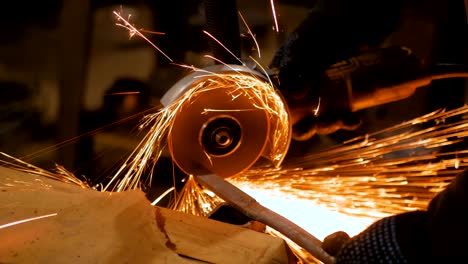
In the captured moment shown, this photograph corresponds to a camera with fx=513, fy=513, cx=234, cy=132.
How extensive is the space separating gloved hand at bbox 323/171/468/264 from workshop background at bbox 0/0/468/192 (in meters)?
1.78

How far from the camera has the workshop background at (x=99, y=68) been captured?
106 inches

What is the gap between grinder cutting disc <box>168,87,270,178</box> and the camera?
140 centimetres

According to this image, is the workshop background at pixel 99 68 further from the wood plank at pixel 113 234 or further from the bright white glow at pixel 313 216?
the wood plank at pixel 113 234

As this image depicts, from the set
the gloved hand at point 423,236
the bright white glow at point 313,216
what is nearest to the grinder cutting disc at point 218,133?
the bright white glow at point 313,216

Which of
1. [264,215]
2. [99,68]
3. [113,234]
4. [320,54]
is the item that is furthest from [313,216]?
[99,68]

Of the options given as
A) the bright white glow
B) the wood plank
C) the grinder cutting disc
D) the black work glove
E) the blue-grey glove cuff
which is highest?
the black work glove

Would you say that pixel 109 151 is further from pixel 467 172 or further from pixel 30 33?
pixel 467 172

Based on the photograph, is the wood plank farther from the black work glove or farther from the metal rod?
the black work glove

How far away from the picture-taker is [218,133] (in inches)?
56.3

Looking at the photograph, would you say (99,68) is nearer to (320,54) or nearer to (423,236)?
(320,54)

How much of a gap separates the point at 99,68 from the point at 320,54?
6.04 feet

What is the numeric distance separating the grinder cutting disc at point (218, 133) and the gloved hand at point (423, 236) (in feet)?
1.96

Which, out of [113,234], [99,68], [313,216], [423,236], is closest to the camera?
[423,236]

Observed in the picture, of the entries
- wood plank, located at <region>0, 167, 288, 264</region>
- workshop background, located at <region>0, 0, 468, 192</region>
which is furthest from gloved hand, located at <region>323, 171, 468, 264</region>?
workshop background, located at <region>0, 0, 468, 192</region>
